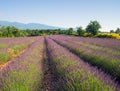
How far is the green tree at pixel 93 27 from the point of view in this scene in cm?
7112

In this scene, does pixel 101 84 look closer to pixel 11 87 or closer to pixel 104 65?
pixel 11 87

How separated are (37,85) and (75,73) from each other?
43.5 inches

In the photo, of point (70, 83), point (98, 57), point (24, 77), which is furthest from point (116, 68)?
point (70, 83)

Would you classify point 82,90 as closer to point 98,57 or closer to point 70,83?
point 70,83

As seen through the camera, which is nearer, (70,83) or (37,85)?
(70,83)

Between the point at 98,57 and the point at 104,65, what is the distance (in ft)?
3.58

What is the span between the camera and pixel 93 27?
234 ft

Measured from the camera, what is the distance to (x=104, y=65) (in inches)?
352

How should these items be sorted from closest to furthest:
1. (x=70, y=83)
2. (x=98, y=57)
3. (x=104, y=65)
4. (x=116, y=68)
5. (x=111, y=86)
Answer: (x=111, y=86) < (x=70, y=83) < (x=116, y=68) < (x=104, y=65) < (x=98, y=57)

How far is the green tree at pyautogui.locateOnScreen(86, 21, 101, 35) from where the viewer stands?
233ft

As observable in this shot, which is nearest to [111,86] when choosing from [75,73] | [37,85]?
[75,73]

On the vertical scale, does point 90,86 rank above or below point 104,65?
above

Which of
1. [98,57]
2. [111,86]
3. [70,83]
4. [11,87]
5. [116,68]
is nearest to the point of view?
[111,86]

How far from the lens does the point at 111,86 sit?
155 inches
